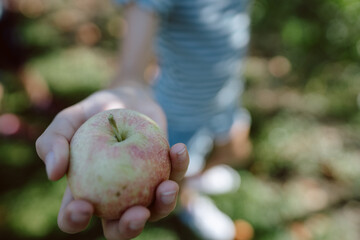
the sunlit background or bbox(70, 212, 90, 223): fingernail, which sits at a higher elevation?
bbox(70, 212, 90, 223): fingernail

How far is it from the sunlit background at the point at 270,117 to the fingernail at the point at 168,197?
1152mm

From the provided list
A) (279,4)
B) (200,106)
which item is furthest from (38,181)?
(279,4)

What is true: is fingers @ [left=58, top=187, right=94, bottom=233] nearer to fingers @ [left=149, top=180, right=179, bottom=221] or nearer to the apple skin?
the apple skin

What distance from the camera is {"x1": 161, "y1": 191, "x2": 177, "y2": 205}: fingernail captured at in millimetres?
929

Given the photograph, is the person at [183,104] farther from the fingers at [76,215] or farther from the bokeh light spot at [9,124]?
the bokeh light spot at [9,124]

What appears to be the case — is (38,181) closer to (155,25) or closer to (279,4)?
(155,25)

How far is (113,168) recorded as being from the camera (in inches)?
35.9

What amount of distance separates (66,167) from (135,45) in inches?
22.8

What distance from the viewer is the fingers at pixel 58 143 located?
92cm

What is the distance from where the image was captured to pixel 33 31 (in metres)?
3.45

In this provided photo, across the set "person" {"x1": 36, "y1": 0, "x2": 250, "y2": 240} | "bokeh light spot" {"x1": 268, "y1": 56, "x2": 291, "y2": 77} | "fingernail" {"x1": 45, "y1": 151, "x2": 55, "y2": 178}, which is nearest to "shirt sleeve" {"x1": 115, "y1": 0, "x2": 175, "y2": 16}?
"person" {"x1": 36, "y1": 0, "x2": 250, "y2": 240}

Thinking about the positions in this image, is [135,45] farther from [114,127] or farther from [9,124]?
[9,124]

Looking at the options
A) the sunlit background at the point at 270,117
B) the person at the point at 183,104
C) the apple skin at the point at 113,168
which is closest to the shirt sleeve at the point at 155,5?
the person at the point at 183,104

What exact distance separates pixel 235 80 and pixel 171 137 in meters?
0.49
